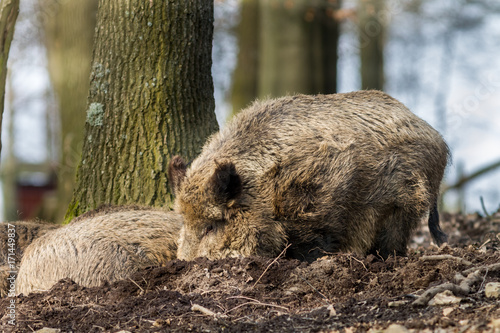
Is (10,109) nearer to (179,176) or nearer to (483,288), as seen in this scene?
(179,176)

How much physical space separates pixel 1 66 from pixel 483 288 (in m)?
4.89

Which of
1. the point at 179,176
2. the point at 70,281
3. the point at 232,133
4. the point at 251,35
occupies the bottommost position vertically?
the point at 70,281

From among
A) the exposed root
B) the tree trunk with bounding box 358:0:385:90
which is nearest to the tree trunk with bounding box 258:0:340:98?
the tree trunk with bounding box 358:0:385:90

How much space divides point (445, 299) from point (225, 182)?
2.09 meters

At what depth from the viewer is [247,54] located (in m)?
15.1

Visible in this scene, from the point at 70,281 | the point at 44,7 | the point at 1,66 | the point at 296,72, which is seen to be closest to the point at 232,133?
the point at 70,281

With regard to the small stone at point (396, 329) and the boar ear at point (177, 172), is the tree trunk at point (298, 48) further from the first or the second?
the small stone at point (396, 329)

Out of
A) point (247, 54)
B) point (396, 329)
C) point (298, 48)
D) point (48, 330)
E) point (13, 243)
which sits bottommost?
point (48, 330)

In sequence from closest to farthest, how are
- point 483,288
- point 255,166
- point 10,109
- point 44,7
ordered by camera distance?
point 483,288 < point 255,166 < point 44,7 < point 10,109

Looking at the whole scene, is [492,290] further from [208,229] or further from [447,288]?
[208,229]

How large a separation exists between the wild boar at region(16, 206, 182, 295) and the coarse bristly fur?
10.9 inches

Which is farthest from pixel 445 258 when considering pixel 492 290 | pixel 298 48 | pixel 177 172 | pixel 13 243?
pixel 298 48

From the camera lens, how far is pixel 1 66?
5816 mm

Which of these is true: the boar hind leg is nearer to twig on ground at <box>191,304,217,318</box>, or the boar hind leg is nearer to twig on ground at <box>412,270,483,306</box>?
twig on ground at <box>412,270,483,306</box>
